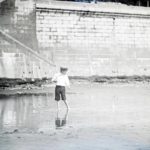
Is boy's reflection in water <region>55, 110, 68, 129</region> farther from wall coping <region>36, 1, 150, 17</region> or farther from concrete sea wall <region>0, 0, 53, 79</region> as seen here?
wall coping <region>36, 1, 150, 17</region>

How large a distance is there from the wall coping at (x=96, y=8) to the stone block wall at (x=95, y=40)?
7cm

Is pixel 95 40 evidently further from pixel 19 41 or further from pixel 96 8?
pixel 19 41

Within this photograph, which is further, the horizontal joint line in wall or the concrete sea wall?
the horizontal joint line in wall

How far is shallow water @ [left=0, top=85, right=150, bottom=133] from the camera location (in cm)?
1134

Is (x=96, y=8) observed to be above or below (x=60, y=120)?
above

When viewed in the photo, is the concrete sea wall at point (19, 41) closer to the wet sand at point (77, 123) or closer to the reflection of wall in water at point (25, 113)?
the wet sand at point (77, 123)

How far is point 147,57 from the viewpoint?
92.6 feet

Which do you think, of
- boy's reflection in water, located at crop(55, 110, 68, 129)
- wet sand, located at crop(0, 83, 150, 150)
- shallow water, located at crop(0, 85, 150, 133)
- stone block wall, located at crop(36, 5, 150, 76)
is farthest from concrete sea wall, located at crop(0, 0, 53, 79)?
boy's reflection in water, located at crop(55, 110, 68, 129)

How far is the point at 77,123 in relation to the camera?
37.8 ft

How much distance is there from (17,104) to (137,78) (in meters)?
12.8

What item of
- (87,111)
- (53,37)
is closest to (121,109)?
(87,111)

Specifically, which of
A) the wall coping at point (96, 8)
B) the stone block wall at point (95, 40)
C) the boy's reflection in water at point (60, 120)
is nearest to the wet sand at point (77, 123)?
the boy's reflection in water at point (60, 120)

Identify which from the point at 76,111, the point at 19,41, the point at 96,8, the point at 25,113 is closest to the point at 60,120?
the point at 25,113

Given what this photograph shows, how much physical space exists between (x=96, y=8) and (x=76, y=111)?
41.7ft
